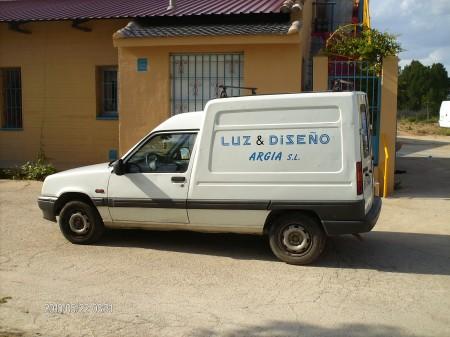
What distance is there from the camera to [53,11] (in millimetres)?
13289

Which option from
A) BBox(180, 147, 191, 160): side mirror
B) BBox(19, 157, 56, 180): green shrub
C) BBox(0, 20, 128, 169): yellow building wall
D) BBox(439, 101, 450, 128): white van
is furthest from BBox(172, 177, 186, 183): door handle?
BBox(439, 101, 450, 128): white van

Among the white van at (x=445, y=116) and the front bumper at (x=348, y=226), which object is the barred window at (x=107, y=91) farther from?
the white van at (x=445, y=116)

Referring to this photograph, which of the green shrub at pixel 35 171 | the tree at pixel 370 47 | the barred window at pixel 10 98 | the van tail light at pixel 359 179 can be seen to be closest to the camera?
the van tail light at pixel 359 179

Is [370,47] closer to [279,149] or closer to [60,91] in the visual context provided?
[279,149]

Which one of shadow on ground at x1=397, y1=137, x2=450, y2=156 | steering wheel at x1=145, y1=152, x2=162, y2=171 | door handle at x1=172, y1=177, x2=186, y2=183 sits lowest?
shadow on ground at x1=397, y1=137, x2=450, y2=156

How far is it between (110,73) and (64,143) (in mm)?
2111

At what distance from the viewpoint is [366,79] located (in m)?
10.5

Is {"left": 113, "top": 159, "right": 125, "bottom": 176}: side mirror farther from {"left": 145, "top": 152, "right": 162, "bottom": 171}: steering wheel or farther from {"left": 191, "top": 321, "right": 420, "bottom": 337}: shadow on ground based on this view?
{"left": 191, "top": 321, "right": 420, "bottom": 337}: shadow on ground

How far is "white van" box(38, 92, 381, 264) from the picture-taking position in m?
5.82

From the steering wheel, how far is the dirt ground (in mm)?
1069

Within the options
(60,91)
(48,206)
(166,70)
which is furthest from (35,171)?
(48,206)

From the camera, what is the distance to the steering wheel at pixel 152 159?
657 cm

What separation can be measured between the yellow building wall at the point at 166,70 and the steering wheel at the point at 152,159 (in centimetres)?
457

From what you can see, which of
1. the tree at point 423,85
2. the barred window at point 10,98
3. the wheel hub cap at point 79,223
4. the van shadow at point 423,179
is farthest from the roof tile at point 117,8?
the tree at point 423,85
